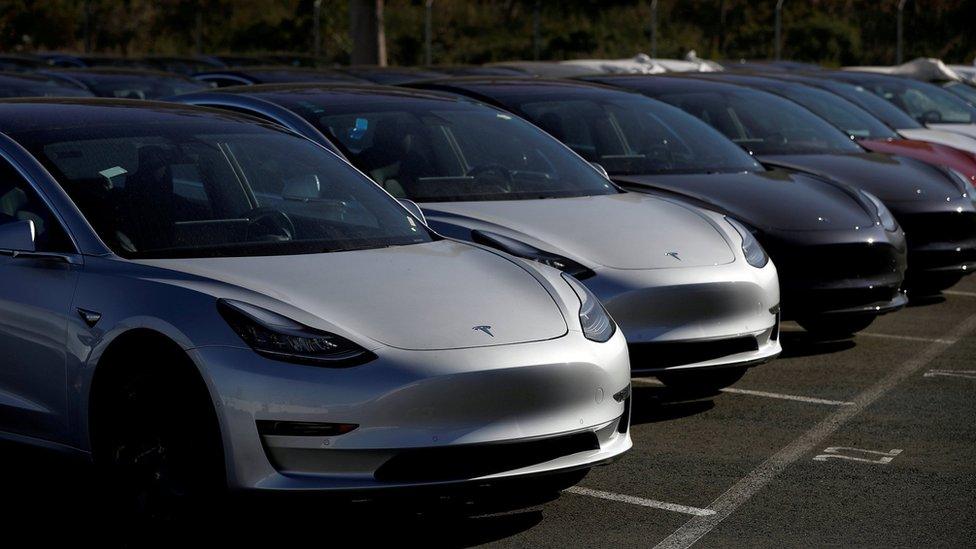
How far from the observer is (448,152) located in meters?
7.86

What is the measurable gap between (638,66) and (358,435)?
18055 millimetres

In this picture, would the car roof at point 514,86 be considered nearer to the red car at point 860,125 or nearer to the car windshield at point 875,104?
the red car at point 860,125

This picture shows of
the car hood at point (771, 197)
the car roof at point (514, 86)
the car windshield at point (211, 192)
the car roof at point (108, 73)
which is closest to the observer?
the car windshield at point (211, 192)

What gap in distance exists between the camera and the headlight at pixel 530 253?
265 inches

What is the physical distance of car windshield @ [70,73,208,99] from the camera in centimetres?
1501

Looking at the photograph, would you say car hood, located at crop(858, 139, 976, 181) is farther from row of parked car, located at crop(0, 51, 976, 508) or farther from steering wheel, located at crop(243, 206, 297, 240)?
steering wheel, located at crop(243, 206, 297, 240)

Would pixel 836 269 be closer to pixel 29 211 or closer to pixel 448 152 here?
pixel 448 152

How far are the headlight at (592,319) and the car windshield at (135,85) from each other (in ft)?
33.3

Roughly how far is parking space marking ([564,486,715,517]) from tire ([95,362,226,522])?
1659 millimetres

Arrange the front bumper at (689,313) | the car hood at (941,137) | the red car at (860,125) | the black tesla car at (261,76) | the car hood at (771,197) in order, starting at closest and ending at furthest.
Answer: the front bumper at (689,313) → the car hood at (771,197) → the red car at (860,125) → the car hood at (941,137) → the black tesla car at (261,76)

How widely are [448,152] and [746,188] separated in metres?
1.96

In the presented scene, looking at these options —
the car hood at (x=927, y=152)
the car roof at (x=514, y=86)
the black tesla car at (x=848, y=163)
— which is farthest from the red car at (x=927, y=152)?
the car roof at (x=514, y=86)

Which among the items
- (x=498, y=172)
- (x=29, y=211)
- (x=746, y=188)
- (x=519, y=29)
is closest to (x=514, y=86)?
(x=746, y=188)

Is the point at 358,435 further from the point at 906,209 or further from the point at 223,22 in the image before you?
the point at 223,22
